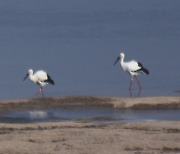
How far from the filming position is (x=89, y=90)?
27422 millimetres

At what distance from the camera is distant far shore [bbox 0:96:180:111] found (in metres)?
23.4

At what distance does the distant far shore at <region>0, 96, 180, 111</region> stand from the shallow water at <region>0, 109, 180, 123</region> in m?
0.41

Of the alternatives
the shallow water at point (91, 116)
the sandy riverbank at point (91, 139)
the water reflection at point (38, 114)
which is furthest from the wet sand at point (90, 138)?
the water reflection at point (38, 114)

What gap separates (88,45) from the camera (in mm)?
39125

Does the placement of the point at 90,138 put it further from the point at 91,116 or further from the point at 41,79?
the point at 41,79

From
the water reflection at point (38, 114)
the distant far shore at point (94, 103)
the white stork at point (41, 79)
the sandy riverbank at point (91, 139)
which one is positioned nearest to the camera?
the sandy riverbank at point (91, 139)

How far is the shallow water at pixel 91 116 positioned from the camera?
70.5ft

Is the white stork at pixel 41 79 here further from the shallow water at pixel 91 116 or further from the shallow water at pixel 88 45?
the shallow water at pixel 91 116

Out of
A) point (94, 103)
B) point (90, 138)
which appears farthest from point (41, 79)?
point (90, 138)

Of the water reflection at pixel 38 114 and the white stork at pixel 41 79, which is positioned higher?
the white stork at pixel 41 79

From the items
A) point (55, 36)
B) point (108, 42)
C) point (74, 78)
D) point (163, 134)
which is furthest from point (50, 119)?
point (55, 36)

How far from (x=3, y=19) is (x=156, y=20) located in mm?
9306

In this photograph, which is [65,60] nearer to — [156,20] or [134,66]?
[134,66]

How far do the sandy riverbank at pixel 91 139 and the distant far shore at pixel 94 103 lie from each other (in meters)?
4.08
